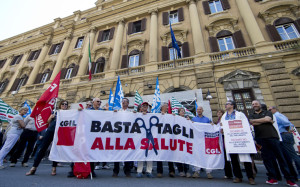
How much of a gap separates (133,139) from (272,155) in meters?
3.16

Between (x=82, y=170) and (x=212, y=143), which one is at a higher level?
(x=212, y=143)

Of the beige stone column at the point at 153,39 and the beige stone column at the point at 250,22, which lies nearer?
the beige stone column at the point at 250,22

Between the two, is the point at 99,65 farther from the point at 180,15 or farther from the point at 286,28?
the point at 286,28

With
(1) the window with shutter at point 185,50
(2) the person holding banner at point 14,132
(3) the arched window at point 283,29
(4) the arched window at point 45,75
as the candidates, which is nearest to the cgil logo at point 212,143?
(2) the person holding banner at point 14,132

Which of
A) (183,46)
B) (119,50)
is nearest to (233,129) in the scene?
(183,46)

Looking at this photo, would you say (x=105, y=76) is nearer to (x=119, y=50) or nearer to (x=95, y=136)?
(x=119, y=50)

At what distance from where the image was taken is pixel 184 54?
10.2m

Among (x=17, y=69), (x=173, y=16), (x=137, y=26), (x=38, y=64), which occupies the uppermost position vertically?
(x=137, y=26)

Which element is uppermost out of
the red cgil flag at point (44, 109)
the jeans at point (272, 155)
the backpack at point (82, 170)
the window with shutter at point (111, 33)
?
the window with shutter at point (111, 33)

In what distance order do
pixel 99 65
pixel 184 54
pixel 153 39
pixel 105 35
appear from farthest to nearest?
pixel 105 35
pixel 99 65
pixel 153 39
pixel 184 54

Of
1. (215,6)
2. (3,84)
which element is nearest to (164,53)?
(215,6)

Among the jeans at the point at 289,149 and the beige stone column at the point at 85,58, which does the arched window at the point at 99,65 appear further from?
the jeans at the point at 289,149

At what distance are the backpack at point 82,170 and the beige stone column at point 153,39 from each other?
8.62m

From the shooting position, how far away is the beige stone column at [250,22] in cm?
860
